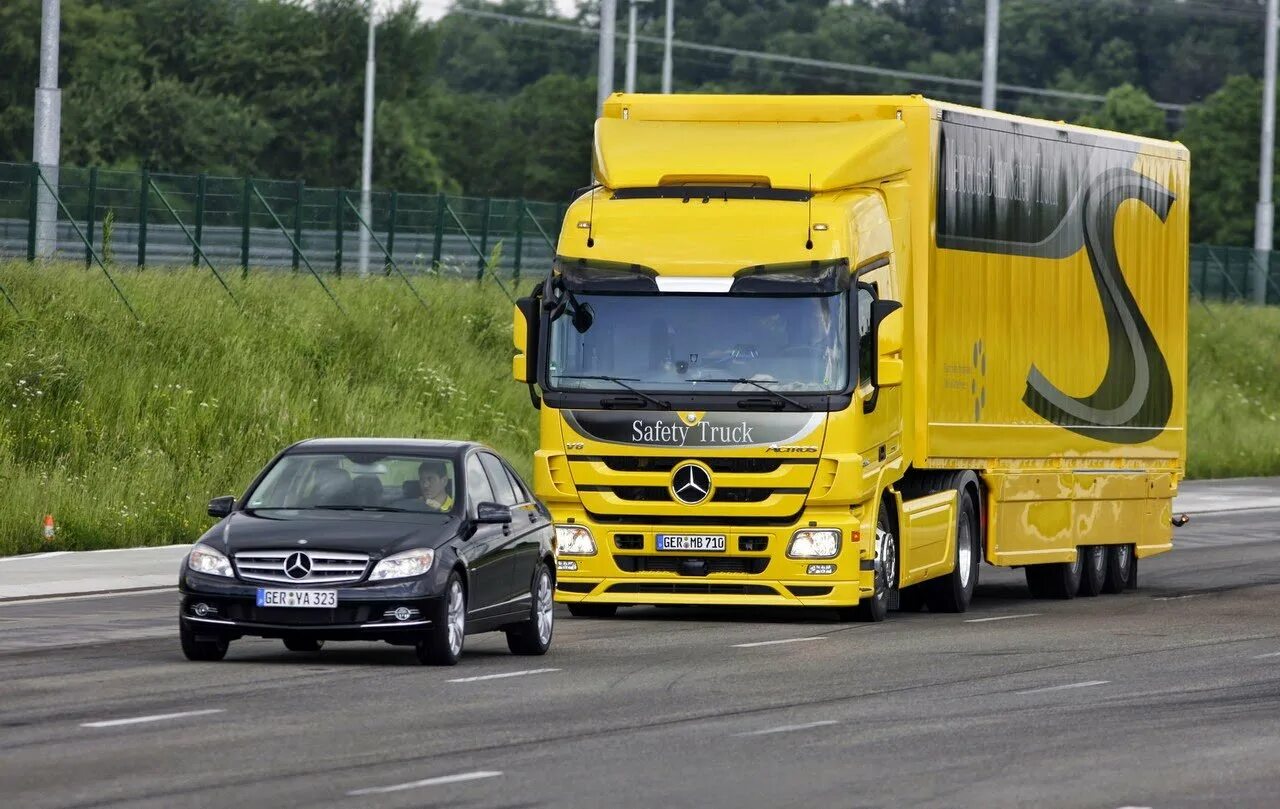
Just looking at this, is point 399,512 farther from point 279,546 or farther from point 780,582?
point 780,582

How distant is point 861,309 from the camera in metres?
21.0

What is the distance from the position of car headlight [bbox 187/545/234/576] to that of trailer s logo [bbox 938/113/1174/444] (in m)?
7.84

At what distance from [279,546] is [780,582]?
5.14m

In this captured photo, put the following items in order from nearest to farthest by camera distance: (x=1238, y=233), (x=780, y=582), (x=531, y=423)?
1. (x=780, y=582)
2. (x=531, y=423)
3. (x=1238, y=233)

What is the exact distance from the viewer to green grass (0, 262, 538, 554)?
29.5m

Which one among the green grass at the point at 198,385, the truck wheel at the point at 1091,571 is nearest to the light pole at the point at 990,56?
the green grass at the point at 198,385

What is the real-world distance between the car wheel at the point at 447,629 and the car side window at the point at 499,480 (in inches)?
48.0

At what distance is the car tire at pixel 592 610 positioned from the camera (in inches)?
895

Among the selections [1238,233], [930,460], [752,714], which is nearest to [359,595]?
[752,714]

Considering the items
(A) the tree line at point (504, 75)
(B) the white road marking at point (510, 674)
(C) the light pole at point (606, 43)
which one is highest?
(A) the tree line at point (504, 75)

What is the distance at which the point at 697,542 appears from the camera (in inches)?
814

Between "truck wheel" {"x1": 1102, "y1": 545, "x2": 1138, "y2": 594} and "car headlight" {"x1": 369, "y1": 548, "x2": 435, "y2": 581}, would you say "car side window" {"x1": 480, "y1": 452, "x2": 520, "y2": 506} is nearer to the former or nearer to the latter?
"car headlight" {"x1": 369, "y1": 548, "x2": 435, "y2": 581}

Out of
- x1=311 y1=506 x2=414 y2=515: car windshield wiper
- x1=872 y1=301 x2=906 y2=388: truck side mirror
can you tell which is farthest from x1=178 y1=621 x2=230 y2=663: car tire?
x1=872 y1=301 x2=906 y2=388: truck side mirror

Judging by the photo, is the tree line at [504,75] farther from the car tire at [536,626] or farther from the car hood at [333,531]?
the car hood at [333,531]
